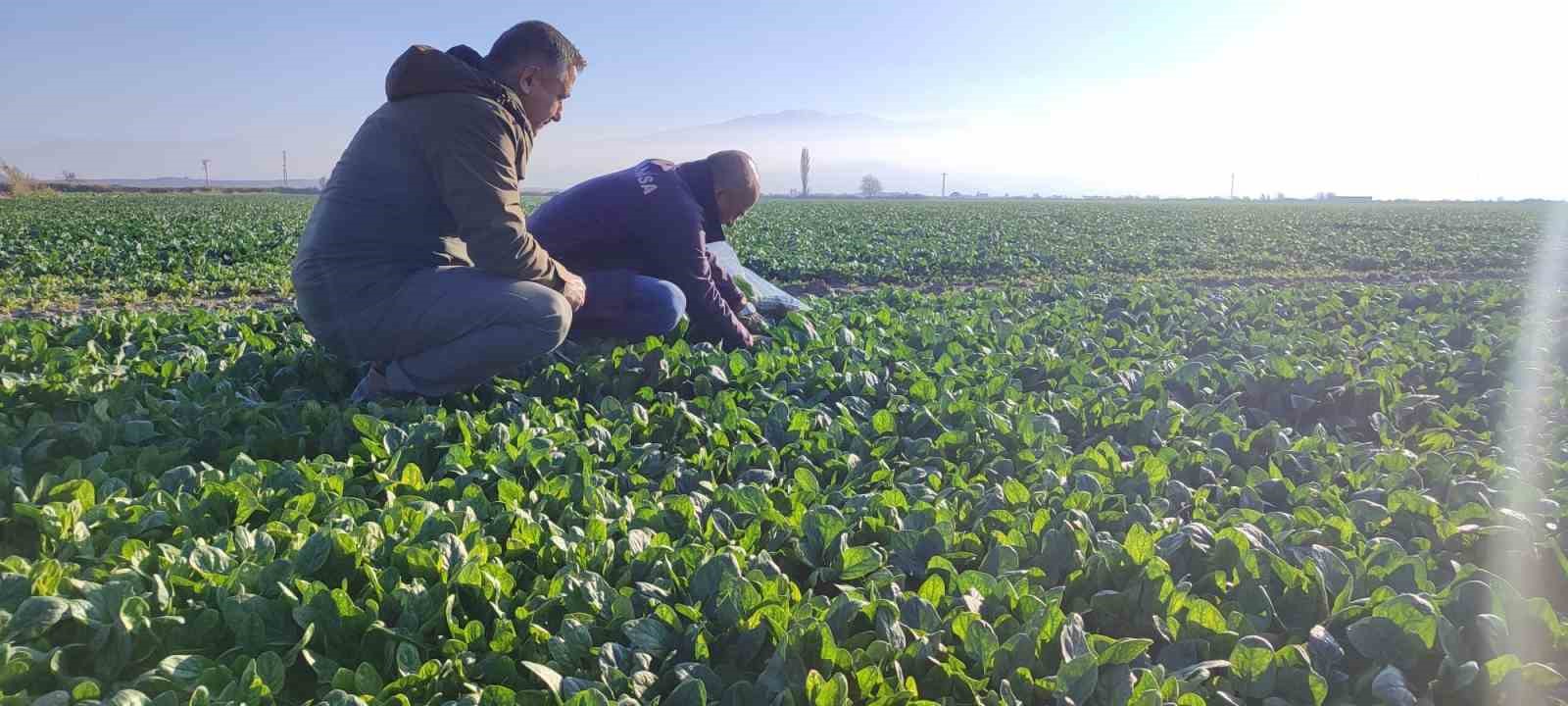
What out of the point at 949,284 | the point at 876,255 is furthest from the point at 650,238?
the point at 876,255

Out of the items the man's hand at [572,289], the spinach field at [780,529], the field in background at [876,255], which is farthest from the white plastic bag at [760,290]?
the field in background at [876,255]

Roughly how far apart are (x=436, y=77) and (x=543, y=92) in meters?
0.43

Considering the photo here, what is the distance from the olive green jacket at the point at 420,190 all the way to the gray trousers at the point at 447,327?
0.22 feet

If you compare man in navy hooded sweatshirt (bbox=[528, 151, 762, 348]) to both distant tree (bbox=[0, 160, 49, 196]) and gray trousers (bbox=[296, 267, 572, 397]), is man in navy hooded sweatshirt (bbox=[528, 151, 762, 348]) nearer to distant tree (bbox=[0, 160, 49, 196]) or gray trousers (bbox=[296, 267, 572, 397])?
gray trousers (bbox=[296, 267, 572, 397])

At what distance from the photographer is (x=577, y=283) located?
448cm

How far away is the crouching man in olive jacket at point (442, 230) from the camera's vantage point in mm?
3723

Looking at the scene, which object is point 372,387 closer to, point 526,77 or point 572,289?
point 572,289

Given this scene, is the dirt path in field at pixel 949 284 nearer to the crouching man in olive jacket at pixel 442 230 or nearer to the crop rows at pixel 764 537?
the crop rows at pixel 764 537

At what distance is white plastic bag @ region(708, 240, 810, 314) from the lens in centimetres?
663

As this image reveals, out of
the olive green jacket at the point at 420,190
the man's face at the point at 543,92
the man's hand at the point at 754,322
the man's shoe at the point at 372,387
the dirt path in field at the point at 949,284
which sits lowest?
the man's shoe at the point at 372,387

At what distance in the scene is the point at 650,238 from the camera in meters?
5.07

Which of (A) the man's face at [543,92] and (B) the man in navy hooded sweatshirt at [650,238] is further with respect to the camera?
(B) the man in navy hooded sweatshirt at [650,238]

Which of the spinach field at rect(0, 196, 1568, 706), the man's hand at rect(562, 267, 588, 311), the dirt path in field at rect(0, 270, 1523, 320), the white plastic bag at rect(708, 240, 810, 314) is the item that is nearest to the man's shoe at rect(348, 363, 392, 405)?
the spinach field at rect(0, 196, 1568, 706)

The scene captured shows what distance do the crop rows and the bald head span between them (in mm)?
922
